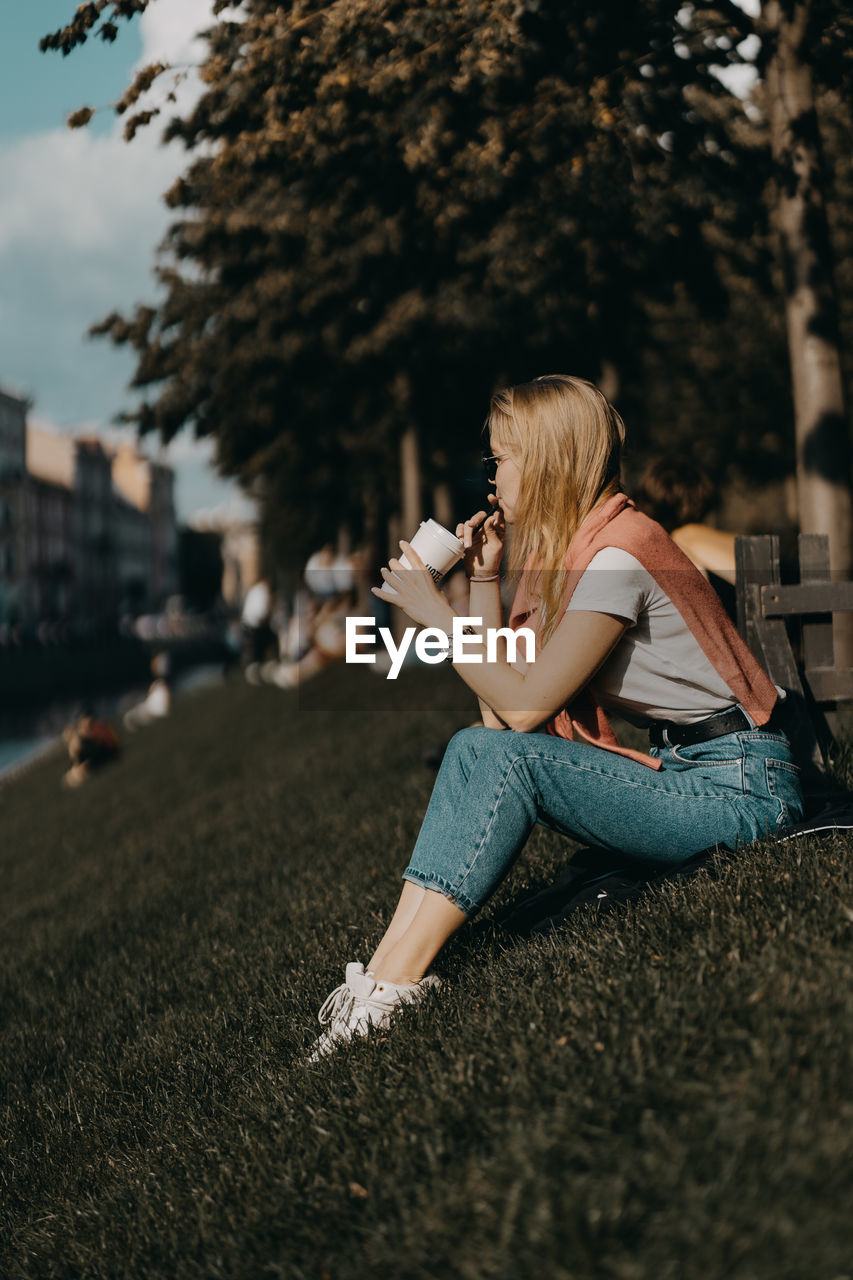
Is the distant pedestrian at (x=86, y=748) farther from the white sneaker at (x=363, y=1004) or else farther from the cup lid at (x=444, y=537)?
the cup lid at (x=444, y=537)

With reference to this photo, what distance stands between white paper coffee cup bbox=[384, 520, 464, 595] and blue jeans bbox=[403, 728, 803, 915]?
0.47 m

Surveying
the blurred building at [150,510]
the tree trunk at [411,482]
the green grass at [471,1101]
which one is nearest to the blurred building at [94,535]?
the blurred building at [150,510]

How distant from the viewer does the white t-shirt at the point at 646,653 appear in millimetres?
3334

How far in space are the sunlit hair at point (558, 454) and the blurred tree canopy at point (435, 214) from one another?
3.65 feet

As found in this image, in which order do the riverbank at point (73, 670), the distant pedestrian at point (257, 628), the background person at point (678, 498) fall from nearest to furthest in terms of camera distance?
the background person at point (678, 498), the distant pedestrian at point (257, 628), the riverbank at point (73, 670)

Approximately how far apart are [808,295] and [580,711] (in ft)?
14.4

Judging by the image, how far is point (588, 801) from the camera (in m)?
3.36

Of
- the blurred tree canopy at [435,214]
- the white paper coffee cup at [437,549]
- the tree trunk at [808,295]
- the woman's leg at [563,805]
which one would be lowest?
the woman's leg at [563,805]

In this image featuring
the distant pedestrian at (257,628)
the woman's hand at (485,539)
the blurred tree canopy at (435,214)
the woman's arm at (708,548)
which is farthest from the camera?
the distant pedestrian at (257,628)

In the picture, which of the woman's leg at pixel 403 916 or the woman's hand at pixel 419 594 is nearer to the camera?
the woman's leg at pixel 403 916

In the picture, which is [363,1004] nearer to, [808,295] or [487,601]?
[487,601]

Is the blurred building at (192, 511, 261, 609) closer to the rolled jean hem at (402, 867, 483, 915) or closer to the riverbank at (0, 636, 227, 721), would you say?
the riverbank at (0, 636, 227, 721)

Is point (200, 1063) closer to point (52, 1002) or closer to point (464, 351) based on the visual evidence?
point (52, 1002)

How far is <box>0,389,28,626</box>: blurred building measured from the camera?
272 ft
